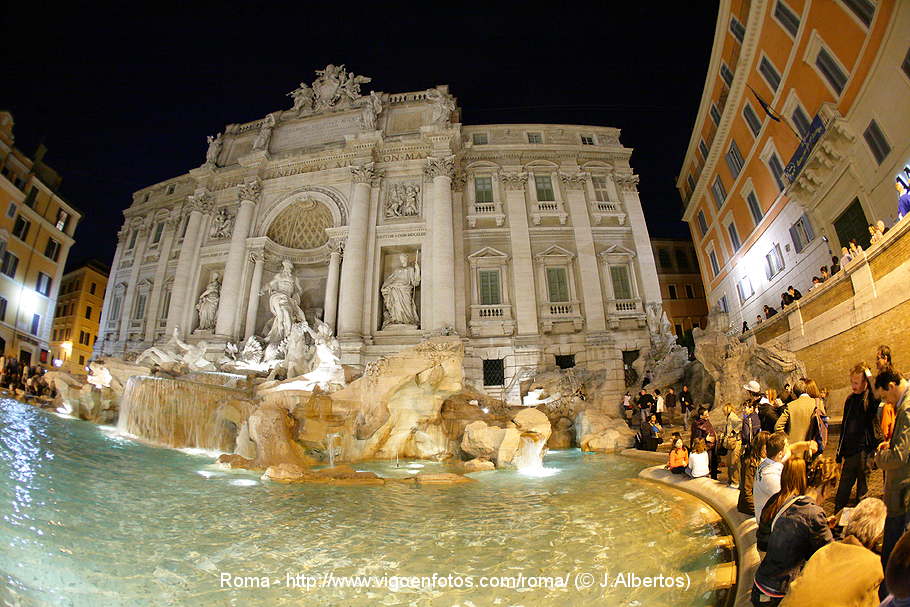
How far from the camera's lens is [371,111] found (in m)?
21.8

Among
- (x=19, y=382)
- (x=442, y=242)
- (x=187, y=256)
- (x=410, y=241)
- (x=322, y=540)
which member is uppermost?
(x=187, y=256)

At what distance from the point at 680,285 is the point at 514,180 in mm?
17577

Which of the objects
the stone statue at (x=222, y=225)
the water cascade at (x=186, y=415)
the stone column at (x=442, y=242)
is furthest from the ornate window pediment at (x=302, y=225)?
the water cascade at (x=186, y=415)

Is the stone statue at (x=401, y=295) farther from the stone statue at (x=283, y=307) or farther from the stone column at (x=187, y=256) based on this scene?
the stone column at (x=187, y=256)

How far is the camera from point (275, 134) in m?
23.6

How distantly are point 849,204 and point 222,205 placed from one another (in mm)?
28701

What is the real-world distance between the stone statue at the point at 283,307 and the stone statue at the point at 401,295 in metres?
3.87

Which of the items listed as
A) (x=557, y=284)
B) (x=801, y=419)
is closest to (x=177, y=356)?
(x=557, y=284)

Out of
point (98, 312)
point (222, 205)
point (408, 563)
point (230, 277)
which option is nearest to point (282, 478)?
point (408, 563)

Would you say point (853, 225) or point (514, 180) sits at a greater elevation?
point (514, 180)

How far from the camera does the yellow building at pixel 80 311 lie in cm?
3531

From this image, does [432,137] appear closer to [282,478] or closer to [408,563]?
[282,478]

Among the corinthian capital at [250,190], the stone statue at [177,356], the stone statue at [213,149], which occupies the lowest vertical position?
the stone statue at [177,356]

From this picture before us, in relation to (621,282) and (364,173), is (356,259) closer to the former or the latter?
(364,173)
